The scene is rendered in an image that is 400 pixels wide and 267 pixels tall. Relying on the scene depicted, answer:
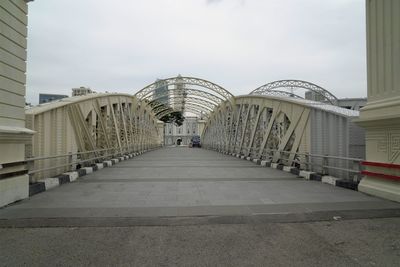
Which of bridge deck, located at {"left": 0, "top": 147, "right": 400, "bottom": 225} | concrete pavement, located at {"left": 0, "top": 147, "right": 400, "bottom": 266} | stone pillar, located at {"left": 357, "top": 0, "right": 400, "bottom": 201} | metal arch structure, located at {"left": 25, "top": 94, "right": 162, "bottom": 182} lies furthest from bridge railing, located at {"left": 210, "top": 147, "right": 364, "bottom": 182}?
metal arch structure, located at {"left": 25, "top": 94, "right": 162, "bottom": 182}

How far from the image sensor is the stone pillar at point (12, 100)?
17.2 ft

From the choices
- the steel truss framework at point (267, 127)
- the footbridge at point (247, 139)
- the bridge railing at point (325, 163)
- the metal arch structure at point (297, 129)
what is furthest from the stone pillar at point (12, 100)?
the steel truss framework at point (267, 127)

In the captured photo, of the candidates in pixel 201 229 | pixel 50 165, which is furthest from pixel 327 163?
pixel 50 165

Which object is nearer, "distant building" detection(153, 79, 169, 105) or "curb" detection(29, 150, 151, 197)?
"curb" detection(29, 150, 151, 197)

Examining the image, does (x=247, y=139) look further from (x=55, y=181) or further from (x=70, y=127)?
(x=55, y=181)

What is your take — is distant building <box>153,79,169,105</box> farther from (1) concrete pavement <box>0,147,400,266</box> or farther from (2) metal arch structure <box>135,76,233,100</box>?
(1) concrete pavement <box>0,147,400,266</box>

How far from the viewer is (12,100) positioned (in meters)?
5.59

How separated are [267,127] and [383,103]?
7969 mm

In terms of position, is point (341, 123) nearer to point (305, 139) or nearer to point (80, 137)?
point (305, 139)

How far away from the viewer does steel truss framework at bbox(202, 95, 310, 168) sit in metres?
10.3

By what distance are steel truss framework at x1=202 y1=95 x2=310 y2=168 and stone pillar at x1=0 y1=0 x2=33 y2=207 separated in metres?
8.64

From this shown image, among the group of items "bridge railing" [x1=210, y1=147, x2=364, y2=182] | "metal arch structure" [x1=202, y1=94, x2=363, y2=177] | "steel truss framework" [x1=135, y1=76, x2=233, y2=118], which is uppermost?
"steel truss framework" [x1=135, y1=76, x2=233, y2=118]

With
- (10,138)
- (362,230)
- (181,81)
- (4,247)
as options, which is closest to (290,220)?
(362,230)

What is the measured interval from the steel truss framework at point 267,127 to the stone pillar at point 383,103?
3455mm
